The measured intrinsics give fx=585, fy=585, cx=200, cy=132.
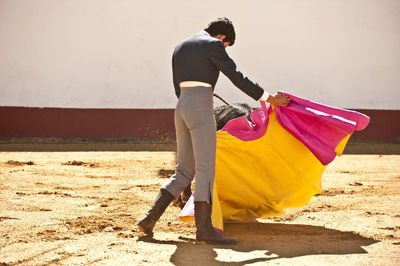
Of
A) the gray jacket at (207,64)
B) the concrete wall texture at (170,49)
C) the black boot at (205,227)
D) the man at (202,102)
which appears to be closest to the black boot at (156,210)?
the man at (202,102)

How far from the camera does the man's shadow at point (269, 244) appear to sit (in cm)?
266

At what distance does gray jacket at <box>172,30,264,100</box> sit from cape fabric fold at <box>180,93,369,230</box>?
1.63 ft

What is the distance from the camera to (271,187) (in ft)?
11.4

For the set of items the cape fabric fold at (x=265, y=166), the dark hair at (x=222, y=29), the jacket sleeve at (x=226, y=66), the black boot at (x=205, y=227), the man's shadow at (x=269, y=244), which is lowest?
the man's shadow at (x=269, y=244)

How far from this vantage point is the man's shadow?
266 centimetres

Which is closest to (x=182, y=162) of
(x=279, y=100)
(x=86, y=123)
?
(x=279, y=100)

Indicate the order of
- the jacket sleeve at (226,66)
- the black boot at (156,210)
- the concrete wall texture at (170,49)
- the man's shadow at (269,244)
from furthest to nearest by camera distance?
1. the concrete wall texture at (170,49)
2. the black boot at (156,210)
3. the jacket sleeve at (226,66)
4. the man's shadow at (269,244)

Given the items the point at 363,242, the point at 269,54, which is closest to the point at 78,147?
the point at 269,54

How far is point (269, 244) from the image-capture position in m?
2.96

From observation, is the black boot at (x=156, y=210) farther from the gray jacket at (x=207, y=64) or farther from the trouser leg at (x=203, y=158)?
the gray jacket at (x=207, y=64)

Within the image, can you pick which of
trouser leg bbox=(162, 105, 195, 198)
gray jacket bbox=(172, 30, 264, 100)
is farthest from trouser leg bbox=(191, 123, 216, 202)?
gray jacket bbox=(172, 30, 264, 100)

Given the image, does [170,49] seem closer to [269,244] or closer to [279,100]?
[279,100]

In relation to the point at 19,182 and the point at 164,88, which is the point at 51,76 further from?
the point at 19,182

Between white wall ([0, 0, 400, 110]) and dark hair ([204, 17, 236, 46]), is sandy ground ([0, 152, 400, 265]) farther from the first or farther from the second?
white wall ([0, 0, 400, 110])
